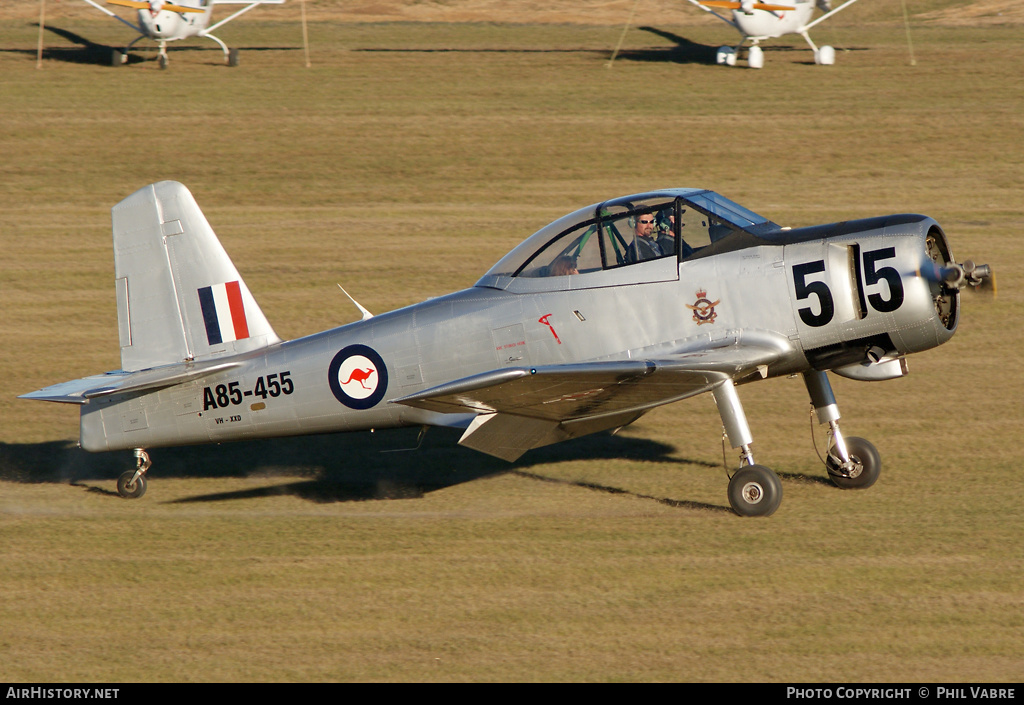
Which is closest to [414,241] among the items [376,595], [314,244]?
[314,244]

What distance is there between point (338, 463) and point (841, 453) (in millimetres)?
4945

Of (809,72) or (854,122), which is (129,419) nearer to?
(854,122)

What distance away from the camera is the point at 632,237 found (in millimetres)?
8883

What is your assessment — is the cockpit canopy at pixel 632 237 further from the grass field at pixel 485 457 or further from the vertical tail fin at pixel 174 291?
the vertical tail fin at pixel 174 291

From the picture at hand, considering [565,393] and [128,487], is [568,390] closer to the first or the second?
[565,393]

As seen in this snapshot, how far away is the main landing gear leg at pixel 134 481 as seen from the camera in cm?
988

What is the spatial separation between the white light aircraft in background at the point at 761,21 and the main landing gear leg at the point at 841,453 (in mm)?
17705

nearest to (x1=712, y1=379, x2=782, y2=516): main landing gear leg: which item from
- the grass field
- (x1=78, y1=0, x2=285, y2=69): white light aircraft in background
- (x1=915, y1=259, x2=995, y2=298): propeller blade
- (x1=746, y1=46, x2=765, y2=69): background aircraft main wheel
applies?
the grass field

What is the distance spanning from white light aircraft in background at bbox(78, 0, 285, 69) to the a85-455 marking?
17784mm

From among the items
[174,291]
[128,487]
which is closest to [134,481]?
[128,487]

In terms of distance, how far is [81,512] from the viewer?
31.8 ft

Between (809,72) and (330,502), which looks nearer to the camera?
(330,502)

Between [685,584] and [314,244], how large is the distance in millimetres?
10971

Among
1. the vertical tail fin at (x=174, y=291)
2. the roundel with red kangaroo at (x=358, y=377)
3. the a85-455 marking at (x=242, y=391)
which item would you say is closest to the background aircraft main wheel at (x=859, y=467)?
the roundel with red kangaroo at (x=358, y=377)
